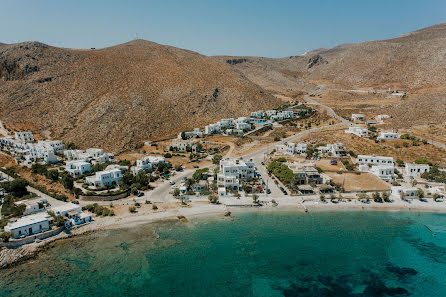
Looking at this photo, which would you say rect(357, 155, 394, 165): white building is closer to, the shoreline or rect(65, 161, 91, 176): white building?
the shoreline

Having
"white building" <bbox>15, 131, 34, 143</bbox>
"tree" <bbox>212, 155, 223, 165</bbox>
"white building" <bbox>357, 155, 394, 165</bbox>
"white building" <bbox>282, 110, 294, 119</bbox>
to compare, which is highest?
"white building" <bbox>282, 110, 294, 119</bbox>

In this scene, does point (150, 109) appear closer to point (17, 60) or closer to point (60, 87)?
point (60, 87)

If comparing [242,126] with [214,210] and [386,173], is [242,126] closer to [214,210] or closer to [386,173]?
[386,173]

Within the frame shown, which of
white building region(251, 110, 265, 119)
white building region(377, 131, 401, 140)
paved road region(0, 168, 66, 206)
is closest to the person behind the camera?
paved road region(0, 168, 66, 206)

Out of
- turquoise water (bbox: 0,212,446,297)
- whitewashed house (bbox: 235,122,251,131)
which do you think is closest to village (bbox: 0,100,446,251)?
turquoise water (bbox: 0,212,446,297)

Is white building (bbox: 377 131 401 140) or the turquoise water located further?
white building (bbox: 377 131 401 140)

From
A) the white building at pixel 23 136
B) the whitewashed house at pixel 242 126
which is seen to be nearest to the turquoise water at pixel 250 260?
the white building at pixel 23 136

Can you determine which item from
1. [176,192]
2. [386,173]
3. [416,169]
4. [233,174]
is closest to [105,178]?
[176,192]

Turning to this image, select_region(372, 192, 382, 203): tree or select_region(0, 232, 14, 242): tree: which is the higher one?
select_region(0, 232, 14, 242): tree
